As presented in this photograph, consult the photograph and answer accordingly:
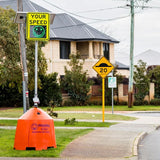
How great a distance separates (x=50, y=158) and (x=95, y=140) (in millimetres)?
4097

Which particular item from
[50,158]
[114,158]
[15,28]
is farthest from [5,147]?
[15,28]

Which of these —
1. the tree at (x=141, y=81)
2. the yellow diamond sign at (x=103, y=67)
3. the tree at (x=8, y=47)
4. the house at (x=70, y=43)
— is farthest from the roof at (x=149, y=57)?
the yellow diamond sign at (x=103, y=67)

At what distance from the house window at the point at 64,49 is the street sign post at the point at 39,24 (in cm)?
3464

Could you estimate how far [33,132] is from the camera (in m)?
11.8

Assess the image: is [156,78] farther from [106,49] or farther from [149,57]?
[149,57]

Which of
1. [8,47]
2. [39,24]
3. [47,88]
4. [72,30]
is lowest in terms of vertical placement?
[47,88]

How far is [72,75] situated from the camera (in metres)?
42.9

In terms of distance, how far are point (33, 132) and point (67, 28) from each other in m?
38.5

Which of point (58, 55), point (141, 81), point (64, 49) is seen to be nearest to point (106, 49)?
point (64, 49)

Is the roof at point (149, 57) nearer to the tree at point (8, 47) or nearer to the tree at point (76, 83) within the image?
the tree at point (76, 83)

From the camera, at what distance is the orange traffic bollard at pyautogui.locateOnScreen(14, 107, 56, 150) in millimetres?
11812

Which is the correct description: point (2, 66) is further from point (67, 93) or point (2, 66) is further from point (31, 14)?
point (67, 93)

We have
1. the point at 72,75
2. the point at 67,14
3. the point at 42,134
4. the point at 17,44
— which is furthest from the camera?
the point at 67,14

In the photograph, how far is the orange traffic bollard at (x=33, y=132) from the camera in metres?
11.8
